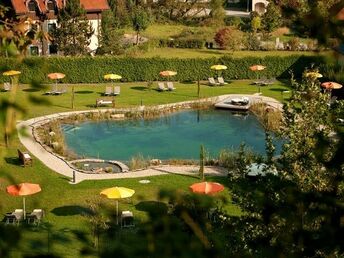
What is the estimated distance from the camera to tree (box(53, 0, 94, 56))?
3909 centimetres

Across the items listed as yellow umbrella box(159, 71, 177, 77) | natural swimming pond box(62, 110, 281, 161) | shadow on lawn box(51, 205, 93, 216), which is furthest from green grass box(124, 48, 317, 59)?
shadow on lawn box(51, 205, 93, 216)

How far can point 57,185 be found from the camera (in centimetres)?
2138

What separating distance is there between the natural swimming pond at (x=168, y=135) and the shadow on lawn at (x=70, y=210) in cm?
596

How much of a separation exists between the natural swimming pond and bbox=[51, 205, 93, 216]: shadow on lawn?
5961 mm

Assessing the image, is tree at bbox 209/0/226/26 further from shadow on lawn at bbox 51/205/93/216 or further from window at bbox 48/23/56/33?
shadow on lawn at bbox 51/205/93/216

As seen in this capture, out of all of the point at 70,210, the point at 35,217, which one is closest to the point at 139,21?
the point at 70,210

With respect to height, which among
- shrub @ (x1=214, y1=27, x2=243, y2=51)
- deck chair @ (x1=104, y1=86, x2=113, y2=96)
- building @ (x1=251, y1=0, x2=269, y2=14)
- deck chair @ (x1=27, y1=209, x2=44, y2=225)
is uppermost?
building @ (x1=251, y1=0, x2=269, y2=14)

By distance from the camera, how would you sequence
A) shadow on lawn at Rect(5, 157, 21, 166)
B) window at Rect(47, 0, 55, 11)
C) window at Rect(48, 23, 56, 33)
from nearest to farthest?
shadow on lawn at Rect(5, 157, 21, 166)
window at Rect(48, 23, 56, 33)
window at Rect(47, 0, 55, 11)

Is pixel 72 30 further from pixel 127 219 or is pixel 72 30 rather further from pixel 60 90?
pixel 127 219

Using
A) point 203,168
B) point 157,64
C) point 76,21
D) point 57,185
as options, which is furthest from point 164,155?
point 76,21

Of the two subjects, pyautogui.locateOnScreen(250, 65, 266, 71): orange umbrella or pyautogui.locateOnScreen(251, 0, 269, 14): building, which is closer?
pyautogui.locateOnScreen(250, 65, 266, 71): orange umbrella

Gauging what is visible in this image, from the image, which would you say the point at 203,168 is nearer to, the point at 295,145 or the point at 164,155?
the point at 164,155

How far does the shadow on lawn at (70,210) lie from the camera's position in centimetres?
1881

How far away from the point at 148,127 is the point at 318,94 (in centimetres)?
1765
